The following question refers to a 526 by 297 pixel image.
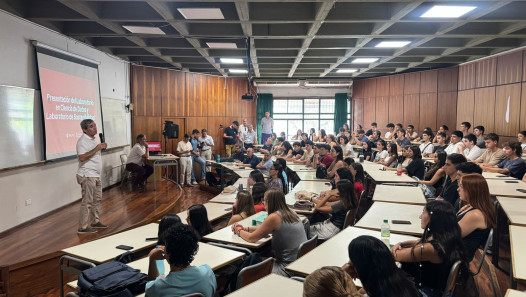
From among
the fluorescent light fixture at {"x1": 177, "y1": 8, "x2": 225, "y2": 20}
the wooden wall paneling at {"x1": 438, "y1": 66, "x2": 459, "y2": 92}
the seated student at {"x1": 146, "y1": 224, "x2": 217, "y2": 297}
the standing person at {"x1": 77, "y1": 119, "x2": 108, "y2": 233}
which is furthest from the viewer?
the wooden wall paneling at {"x1": 438, "y1": 66, "x2": 459, "y2": 92}

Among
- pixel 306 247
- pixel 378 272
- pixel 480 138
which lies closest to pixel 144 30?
pixel 306 247

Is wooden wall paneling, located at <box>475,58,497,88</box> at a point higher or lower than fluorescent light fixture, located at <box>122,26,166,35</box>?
lower

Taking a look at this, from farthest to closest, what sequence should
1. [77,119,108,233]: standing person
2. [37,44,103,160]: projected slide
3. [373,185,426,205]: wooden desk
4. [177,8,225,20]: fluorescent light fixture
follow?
[37,44,103,160]: projected slide, [177,8,225,20]: fluorescent light fixture, [77,119,108,233]: standing person, [373,185,426,205]: wooden desk

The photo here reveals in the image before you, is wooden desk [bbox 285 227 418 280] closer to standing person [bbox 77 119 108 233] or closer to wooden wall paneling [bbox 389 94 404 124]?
standing person [bbox 77 119 108 233]

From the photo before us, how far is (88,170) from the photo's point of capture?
5.16 metres

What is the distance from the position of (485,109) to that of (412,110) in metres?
3.12

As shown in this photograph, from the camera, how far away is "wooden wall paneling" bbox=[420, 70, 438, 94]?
39.3 feet

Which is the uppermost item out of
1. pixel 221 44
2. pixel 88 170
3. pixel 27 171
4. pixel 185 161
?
pixel 221 44

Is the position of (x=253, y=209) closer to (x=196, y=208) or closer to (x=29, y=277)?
(x=196, y=208)

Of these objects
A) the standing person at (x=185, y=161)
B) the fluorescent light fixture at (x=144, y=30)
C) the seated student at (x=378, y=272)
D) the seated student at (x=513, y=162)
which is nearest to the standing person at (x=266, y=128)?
the standing person at (x=185, y=161)

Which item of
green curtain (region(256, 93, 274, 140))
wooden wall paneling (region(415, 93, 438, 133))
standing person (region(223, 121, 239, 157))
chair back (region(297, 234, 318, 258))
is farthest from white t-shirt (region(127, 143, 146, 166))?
wooden wall paneling (region(415, 93, 438, 133))

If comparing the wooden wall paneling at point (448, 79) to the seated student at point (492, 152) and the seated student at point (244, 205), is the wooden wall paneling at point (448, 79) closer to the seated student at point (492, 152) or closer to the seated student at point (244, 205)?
the seated student at point (492, 152)

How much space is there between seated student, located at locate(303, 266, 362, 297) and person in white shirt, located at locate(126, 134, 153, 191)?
7594 millimetres

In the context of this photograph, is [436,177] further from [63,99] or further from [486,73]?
[63,99]
